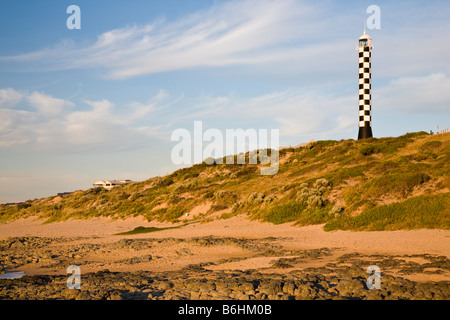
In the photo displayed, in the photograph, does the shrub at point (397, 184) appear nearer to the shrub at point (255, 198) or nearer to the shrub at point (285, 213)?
the shrub at point (285, 213)

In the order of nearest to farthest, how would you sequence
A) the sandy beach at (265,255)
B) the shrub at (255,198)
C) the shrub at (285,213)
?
the sandy beach at (265,255), the shrub at (285,213), the shrub at (255,198)

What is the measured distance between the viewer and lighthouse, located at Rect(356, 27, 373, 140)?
4662cm

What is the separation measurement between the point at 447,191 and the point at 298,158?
25.9 metres

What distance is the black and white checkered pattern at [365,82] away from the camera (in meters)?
46.6

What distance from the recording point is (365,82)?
46719 millimetres

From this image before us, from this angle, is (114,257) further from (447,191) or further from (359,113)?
(359,113)

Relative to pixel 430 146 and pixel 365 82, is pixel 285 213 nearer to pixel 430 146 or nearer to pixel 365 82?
pixel 430 146

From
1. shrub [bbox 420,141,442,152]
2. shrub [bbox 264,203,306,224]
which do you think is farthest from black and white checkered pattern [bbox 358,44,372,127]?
shrub [bbox 264,203,306,224]

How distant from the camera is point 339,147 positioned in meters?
48.3

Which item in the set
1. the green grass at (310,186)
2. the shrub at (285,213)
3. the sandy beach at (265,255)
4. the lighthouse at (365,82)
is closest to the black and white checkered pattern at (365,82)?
the lighthouse at (365,82)

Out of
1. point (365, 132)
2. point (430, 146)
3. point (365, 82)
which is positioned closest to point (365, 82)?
point (365, 82)

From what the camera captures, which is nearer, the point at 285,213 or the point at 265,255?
the point at 265,255

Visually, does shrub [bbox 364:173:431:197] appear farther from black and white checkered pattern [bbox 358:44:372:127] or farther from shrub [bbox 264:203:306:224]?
black and white checkered pattern [bbox 358:44:372:127]
